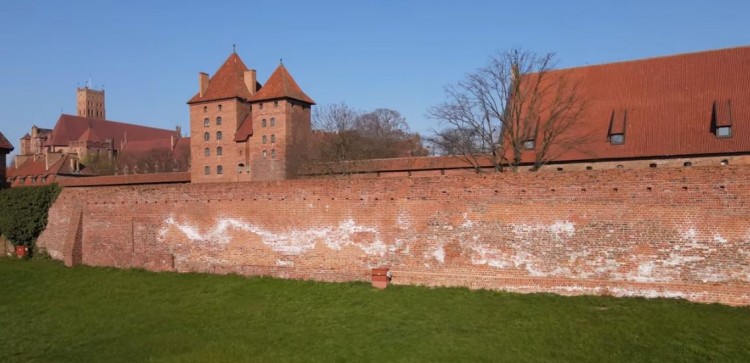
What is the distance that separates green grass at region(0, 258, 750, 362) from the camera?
30.3 ft

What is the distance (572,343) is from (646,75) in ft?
63.8

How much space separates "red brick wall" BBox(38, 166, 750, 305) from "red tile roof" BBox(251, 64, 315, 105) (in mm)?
24856

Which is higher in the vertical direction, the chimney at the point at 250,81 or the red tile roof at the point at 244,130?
the chimney at the point at 250,81

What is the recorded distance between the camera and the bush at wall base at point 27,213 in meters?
21.5

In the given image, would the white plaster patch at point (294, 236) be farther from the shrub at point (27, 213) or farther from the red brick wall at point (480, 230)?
the shrub at point (27, 213)

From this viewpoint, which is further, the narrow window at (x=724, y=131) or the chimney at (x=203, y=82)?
the chimney at (x=203, y=82)

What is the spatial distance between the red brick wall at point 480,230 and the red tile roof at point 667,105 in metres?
13.2

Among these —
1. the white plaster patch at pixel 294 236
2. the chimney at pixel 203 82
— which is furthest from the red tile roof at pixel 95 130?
the white plaster patch at pixel 294 236

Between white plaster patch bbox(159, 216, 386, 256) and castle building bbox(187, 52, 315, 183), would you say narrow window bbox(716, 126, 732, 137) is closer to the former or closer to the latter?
white plaster patch bbox(159, 216, 386, 256)

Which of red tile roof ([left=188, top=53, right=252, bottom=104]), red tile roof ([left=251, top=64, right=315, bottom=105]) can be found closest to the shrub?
red tile roof ([left=251, top=64, right=315, bottom=105])

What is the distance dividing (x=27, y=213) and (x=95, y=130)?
7227 cm

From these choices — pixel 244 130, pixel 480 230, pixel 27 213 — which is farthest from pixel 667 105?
pixel 244 130

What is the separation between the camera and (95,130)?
87.3 metres

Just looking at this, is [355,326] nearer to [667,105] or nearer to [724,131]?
[724,131]
